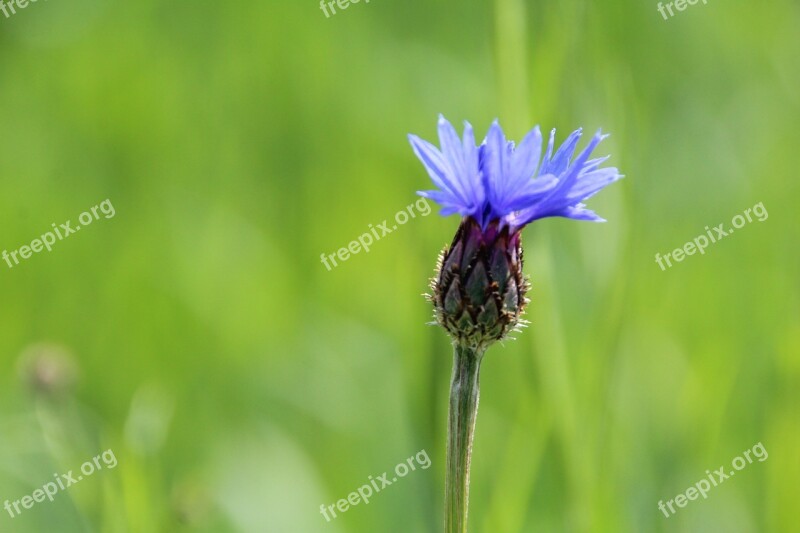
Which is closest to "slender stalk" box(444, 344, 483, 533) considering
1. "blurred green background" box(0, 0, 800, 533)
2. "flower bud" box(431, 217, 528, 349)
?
"flower bud" box(431, 217, 528, 349)

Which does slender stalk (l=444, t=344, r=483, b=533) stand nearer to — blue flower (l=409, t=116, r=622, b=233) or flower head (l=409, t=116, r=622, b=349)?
flower head (l=409, t=116, r=622, b=349)

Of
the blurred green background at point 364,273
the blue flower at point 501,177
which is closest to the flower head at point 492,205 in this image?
the blue flower at point 501,177

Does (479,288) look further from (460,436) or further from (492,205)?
(460,436)

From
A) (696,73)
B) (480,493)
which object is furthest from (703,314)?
(696,73)

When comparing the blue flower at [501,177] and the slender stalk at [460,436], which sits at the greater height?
the blue flower at [501,177]

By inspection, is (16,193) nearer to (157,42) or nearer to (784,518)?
(157,42)

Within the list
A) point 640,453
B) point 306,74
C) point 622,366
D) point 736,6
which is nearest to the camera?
point 622,366

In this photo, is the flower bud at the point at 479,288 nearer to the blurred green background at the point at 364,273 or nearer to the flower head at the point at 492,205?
the flower head at the point at 492,205
